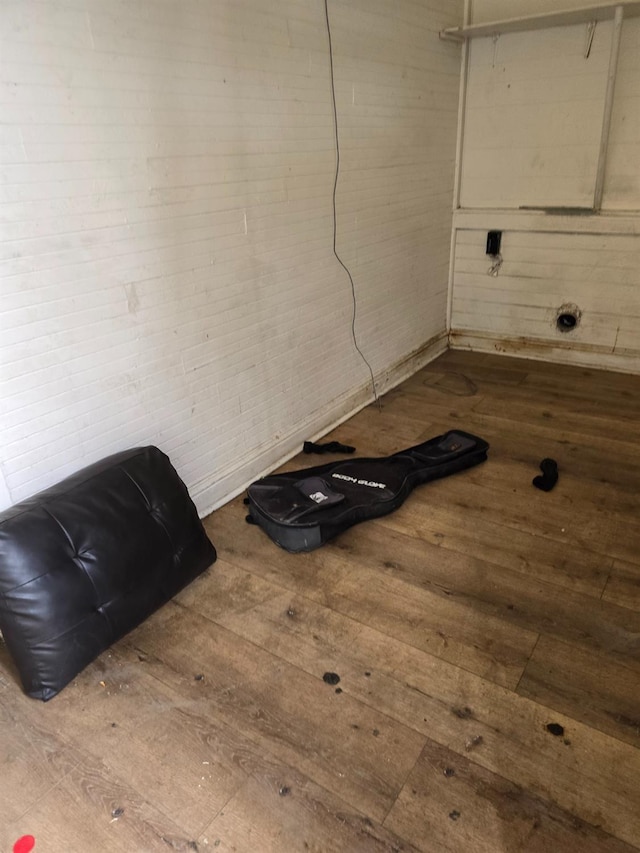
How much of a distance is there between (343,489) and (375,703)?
38.2 inches

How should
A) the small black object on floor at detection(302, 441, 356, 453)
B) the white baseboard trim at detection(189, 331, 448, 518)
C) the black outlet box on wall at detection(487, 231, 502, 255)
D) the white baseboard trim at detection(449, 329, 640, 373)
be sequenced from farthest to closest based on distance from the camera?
the black outlet box on wall at detection(487, 231, 502, 255), the white baseboard trim at detection(449, 329, 640, 373), the small black object on floor at detection(302, 441, 356, 453), the white baseboard trim at detection(189, 331, 448, 518)

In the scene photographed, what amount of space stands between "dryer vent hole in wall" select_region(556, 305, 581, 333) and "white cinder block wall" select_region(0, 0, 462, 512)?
1233mm

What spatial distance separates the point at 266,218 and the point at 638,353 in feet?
8.27

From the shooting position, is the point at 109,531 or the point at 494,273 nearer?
the point at 109,531

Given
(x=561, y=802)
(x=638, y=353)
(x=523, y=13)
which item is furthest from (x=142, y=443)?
(x=523, y=13)

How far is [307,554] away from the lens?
7.29 feet

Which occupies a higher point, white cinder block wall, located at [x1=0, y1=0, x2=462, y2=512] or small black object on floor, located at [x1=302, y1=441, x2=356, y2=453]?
white cinder block wall, located at [x1=0, y1=0, x2=462, y2=512]

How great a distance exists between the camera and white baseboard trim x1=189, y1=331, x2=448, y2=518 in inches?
98.0

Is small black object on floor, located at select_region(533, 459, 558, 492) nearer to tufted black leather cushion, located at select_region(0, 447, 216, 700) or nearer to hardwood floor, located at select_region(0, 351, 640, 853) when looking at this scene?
hardwood floor, located at select_region(0, 351, 640, 853)

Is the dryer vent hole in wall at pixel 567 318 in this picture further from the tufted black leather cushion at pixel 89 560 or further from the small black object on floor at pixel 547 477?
the tufted black leather cushion at pixel 89 560

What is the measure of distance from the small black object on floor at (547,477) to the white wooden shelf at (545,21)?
7.68ft

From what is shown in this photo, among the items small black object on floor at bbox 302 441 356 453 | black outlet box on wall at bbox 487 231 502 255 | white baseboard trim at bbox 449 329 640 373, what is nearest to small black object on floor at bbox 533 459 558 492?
small black object on floor at bbox 302 441 356 453

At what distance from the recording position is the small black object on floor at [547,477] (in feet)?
8.30

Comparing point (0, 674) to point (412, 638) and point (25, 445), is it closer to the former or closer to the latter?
point (25, 445)
